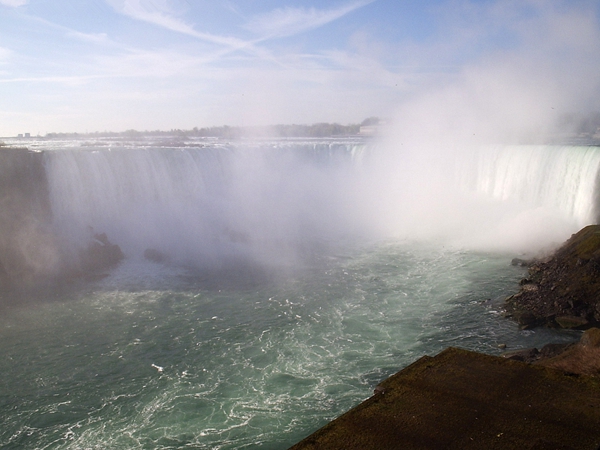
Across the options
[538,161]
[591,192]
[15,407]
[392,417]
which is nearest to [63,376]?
[15,407]

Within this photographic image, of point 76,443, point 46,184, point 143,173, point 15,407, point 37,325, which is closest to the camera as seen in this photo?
point 76,443

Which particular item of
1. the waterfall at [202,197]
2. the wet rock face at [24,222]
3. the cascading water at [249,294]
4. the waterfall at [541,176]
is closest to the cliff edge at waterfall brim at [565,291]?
the cascading water at [249,294]

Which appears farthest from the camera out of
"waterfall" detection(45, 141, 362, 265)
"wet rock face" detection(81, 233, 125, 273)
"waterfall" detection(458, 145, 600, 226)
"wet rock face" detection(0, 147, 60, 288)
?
"waterfall" detection(45, 141, 362, 265)

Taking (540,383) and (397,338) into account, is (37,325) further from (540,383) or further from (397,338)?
(540,383)

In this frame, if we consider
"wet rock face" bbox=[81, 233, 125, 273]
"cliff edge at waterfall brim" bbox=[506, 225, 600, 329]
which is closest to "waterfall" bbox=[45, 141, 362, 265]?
"wet rock face" bbox=[81, 233, 125, 273]

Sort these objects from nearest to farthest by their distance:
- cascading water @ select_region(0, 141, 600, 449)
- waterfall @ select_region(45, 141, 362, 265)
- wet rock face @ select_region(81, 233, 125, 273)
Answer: cascading water @ select_region(0, 141, 600, 449), wet rock face @ select_region(81, 233, 125, 273), waterfall @ select_region(45, 141, 362, 265)

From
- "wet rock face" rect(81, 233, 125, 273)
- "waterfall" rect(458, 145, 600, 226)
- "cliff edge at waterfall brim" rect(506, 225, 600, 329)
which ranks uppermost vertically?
"waterfall" rect(458, 145, 600, 226)

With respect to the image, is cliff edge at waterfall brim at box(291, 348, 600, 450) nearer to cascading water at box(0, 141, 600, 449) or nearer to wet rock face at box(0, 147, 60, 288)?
cascading water at box(0, 141, 600, 449)

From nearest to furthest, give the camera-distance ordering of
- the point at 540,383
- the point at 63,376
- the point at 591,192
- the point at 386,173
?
the point at 540,383
the point at 63,376
the point at 591,192
the point at 386,173
